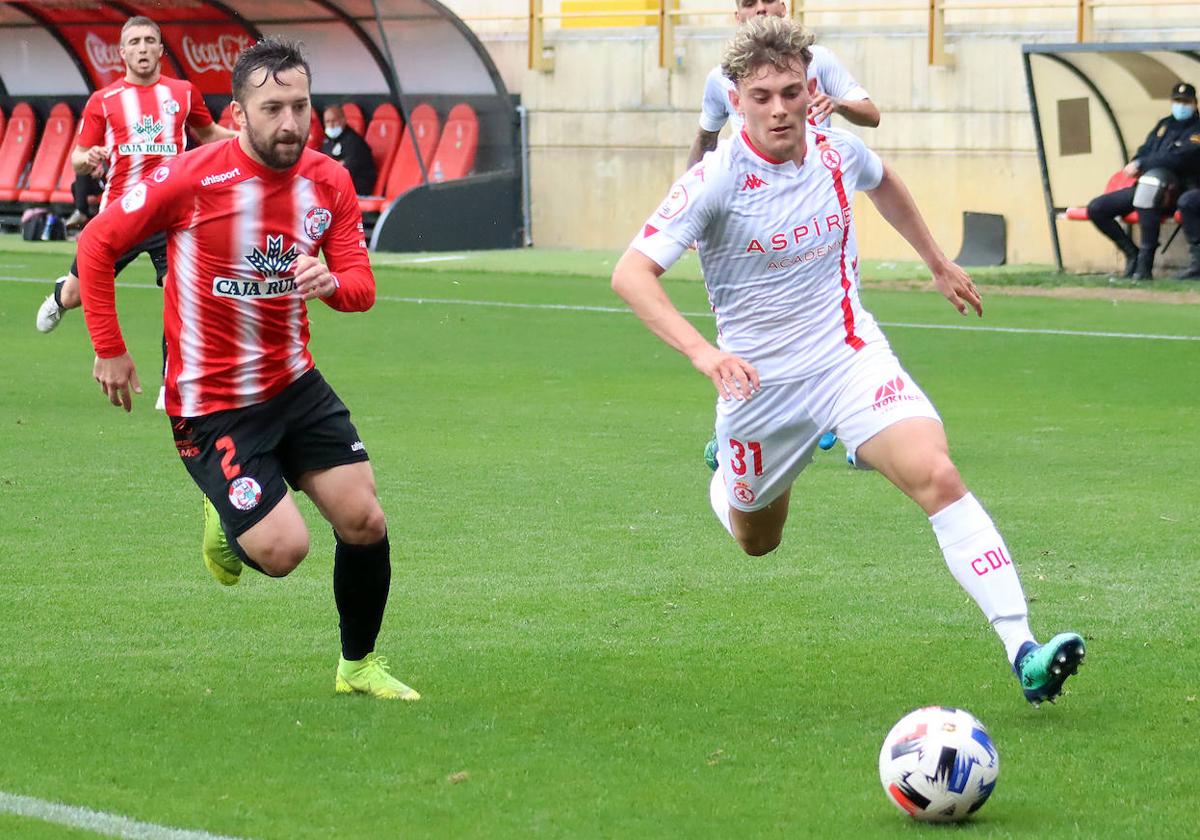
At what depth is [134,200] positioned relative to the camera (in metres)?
5.80

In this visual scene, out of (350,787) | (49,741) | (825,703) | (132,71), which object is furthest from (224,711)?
(132,71)

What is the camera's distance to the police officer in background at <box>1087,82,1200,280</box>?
1938 centimetres

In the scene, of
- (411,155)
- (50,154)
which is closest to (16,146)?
(50,154)

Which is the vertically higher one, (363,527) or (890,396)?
(890,396)

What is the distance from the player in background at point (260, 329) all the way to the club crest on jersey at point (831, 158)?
4.63 feet

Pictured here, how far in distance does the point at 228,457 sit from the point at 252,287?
51cm

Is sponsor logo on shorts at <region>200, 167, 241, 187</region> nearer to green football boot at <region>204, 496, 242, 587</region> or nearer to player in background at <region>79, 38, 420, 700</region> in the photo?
player in background at <region>79, 38, 420, 700</region>

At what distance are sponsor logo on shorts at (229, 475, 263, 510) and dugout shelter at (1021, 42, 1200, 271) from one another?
16.2 meters

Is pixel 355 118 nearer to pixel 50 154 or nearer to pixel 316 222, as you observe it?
pixel 50 154

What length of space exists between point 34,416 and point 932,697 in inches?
288

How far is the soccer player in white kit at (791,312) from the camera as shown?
548 centimetres

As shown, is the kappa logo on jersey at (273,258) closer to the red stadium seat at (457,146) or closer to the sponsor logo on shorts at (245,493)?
the sponsor logo on shorts at (245,493)

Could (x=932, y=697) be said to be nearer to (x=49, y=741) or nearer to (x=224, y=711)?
(x=224, y=711)

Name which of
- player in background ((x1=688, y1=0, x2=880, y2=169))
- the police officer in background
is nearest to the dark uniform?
the police officer in background
